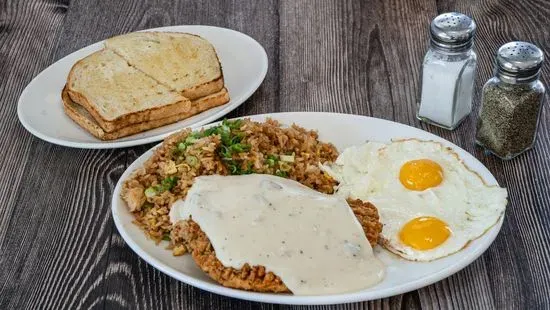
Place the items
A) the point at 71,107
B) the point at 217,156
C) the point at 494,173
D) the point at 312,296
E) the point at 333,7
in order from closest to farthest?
the point at 312,296, the point at 217,156, the point at 494,173, the point at 71,107, the point at 333,7

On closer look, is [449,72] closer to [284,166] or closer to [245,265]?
[284,166]

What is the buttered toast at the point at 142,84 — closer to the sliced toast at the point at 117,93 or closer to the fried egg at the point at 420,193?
the sliced toast at the point at 117,93

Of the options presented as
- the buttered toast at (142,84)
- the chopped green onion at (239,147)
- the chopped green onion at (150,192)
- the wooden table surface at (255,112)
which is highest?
the chopped green onion at (239,147)

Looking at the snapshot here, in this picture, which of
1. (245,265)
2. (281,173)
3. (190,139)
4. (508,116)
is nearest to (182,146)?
(190,139)

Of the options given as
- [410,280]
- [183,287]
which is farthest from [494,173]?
[183,287]

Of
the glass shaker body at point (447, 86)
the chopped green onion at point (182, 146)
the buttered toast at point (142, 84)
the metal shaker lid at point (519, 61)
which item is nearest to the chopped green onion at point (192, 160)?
the chopped green onion at point (182, 146)

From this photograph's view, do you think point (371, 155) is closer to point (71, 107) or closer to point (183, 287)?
point (183, 287)

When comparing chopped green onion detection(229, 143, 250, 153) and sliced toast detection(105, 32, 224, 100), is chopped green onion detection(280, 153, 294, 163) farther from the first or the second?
sliced toast detection(105, 32, 224, 100)
